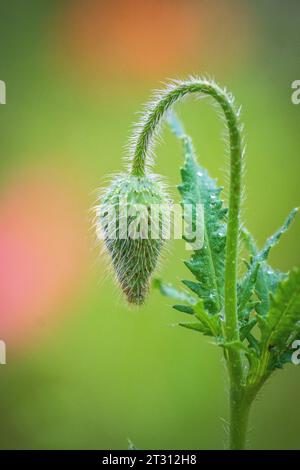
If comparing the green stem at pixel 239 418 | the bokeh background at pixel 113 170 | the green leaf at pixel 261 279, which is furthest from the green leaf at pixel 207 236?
the bokeh background at pixel 113 170

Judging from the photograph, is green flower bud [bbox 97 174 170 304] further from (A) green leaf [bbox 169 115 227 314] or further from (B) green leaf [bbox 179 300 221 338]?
(B) green leaf [bbox 179 300 221 338]

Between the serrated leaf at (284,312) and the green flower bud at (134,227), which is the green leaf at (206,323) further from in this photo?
the green flower bud at (134,227)

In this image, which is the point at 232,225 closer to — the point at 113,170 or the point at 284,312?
the point at 284,312

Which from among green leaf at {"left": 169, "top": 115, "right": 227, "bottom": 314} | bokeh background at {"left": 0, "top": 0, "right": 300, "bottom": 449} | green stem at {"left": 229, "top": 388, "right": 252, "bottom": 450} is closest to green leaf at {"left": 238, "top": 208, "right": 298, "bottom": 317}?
green leaf at {"left": 169, "top": 115, "right": 227, "bottom": 314}

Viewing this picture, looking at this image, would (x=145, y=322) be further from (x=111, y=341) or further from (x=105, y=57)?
(x=105, y=57)

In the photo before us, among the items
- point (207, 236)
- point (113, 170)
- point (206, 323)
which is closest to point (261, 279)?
point (207, 236)
